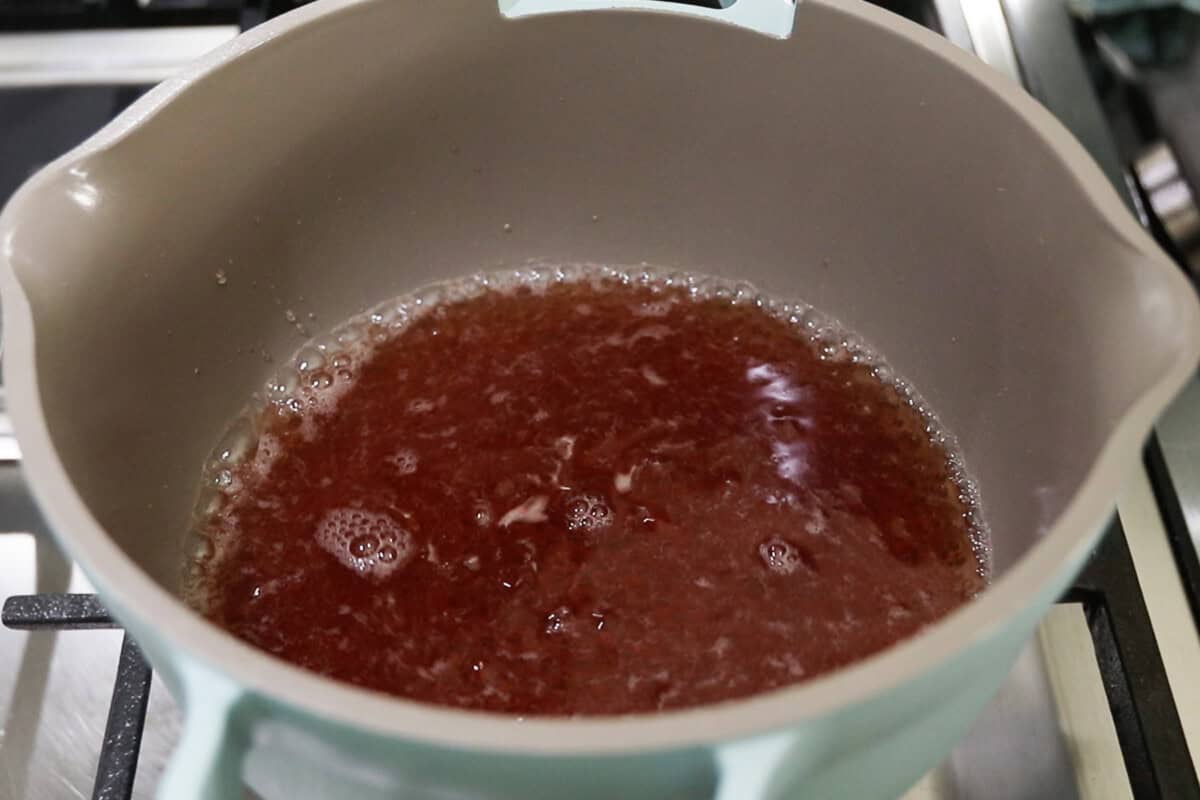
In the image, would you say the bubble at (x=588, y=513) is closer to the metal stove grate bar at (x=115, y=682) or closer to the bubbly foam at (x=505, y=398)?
the bubbly foam at (x=505, y=398)

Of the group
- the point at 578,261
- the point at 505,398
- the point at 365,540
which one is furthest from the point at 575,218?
the point at 365,540

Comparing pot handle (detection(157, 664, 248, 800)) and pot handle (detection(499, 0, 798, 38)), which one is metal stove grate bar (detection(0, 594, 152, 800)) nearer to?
pot handle (detection(157, 664, 248, 800))

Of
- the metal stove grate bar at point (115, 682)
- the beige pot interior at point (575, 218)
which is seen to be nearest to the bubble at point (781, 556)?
the beige pot interior at point (575, 218)

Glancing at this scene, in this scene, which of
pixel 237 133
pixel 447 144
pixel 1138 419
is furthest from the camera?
pixel 447 144

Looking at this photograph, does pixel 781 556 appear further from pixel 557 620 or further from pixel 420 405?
pixel 420 405

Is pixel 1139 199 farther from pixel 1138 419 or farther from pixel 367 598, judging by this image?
pixel 367 598

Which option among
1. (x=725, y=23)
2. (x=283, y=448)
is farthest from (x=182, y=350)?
(x=725, y=23)

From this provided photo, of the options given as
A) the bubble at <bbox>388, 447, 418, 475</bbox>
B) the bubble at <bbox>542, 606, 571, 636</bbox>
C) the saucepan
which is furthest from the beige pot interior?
the bubble at <bbox>542, 606, 571, 636</bbox>
